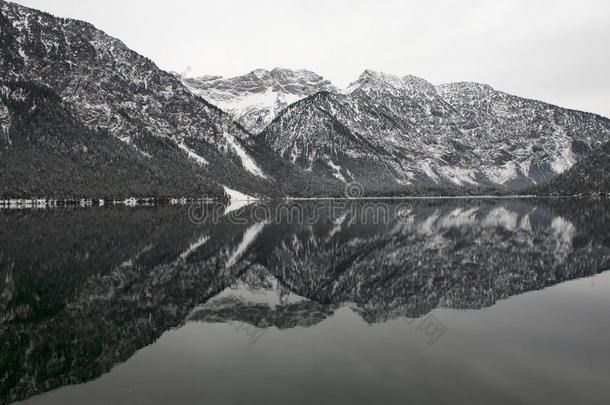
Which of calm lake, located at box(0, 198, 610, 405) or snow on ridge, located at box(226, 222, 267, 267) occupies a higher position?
calm lake, located at box(0, 198, 610, 405)

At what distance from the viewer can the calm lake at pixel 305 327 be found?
2256 centimetres

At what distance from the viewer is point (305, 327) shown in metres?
33.7

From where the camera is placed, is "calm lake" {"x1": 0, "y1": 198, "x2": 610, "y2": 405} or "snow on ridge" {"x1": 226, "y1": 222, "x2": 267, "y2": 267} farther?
"snow on ridge" {"x1": 226, "y1": 222, "x2": 267, "y2": 267}

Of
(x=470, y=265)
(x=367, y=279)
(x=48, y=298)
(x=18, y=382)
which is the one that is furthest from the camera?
(x=470, y=265)

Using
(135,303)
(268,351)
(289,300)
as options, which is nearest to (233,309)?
(289,300)

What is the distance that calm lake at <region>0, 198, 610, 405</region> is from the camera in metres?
22.6

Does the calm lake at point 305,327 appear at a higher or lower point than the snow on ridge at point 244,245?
higher

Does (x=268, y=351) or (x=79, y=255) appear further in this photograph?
(x=79, y=255)

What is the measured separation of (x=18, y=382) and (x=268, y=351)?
13.4 metres

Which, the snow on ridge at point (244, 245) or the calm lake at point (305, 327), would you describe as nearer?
the calm lake at point (305, 327)

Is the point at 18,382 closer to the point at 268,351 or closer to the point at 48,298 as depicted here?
the point at 268,351

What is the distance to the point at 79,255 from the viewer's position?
6712 cm

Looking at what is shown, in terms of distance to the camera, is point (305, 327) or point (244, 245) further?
point (244, 245)

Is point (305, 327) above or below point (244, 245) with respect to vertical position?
above
